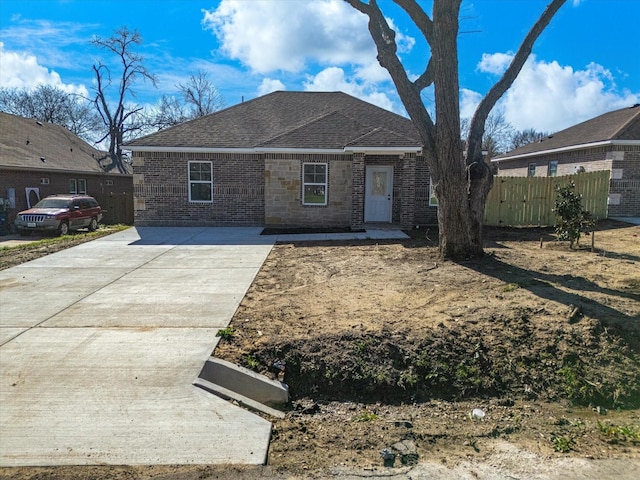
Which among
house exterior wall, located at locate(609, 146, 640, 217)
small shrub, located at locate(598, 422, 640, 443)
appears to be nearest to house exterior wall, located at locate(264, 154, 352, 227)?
house exterior wall, located at locate(609, 146, 640, 217)

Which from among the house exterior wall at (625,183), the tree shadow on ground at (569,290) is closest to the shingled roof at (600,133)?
the house exterior wall at (625,183)

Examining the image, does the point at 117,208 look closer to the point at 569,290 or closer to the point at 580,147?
the point at 569,290

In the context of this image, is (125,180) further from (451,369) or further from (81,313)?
(451,369)

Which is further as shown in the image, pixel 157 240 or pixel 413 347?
pixel 157 240

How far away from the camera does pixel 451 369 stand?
4.67 m

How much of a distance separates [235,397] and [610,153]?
62.9 ft

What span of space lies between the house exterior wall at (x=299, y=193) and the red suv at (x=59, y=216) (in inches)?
338

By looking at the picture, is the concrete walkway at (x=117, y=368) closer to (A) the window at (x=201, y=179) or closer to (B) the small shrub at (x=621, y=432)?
(B) the small shrub at (x=621, y=432)

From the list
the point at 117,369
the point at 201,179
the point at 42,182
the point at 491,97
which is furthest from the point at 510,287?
the point at 42,182

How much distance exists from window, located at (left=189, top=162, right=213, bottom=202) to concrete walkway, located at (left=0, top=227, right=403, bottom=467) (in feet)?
25.8

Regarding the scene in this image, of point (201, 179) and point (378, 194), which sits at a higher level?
point (201, 179)

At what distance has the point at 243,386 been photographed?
432 cm

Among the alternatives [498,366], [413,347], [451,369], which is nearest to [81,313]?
[413,347]

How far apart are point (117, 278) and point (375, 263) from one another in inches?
214
